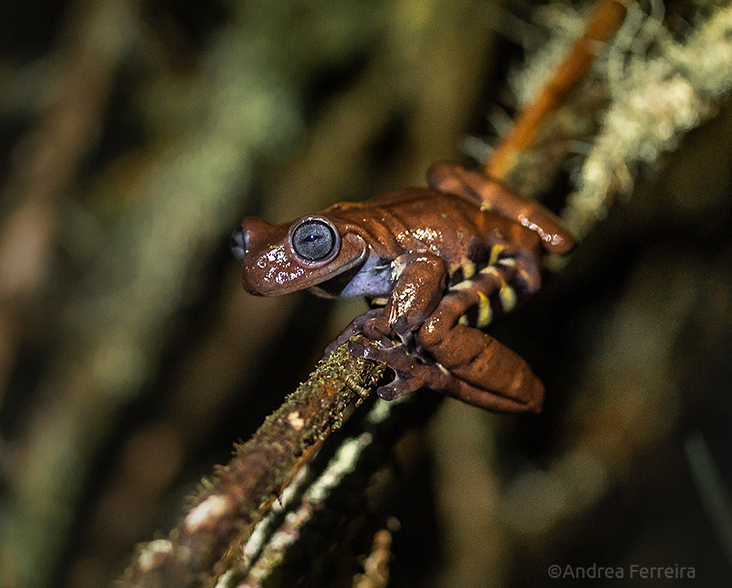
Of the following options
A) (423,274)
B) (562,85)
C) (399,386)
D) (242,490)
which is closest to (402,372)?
(399,386)

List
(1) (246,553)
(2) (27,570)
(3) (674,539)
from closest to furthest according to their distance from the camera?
1. (1) (246,553)
2. (3) (674,539)
3. (2) (27,570)

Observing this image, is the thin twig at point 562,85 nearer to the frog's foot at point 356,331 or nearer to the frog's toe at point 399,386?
the frog's foot at point 356,331

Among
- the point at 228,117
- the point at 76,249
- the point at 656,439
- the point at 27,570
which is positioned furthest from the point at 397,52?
the point at 27,570

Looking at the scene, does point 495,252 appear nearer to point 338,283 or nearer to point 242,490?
point 338,283

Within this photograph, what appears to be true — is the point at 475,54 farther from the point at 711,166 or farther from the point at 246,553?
the point at 246,553

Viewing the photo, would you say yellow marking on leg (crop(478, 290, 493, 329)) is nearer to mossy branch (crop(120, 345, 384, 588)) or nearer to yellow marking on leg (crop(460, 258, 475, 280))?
yellow marking on leg (crop(460, 258, 475, 280))

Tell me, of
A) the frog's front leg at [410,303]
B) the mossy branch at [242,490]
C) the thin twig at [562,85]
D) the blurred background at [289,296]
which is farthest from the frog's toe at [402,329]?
the thin twig at [562,85]

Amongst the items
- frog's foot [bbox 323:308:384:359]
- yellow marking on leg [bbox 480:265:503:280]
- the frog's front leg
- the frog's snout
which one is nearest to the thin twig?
yellow marking on leg [bbox 480:265:503:280]
